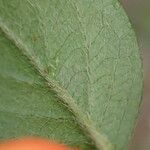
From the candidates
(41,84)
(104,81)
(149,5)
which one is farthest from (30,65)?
(149,5)

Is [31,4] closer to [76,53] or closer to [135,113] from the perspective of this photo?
[76,53]

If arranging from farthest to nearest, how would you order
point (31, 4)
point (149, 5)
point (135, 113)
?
point (149, 5), point (135, 113), point (31, 4)

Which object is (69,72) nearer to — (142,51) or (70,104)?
(70,104)

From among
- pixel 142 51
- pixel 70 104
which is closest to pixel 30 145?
pixel 70 104

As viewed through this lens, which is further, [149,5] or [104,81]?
[149,5]

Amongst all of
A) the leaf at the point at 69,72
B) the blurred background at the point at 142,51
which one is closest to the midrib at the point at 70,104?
the leaf at the point at 69,72

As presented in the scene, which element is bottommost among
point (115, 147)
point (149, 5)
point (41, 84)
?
point (115, 147)

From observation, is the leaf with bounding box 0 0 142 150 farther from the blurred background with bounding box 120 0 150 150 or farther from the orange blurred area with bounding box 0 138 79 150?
the blurred background with bounding box 120 0 150 150
